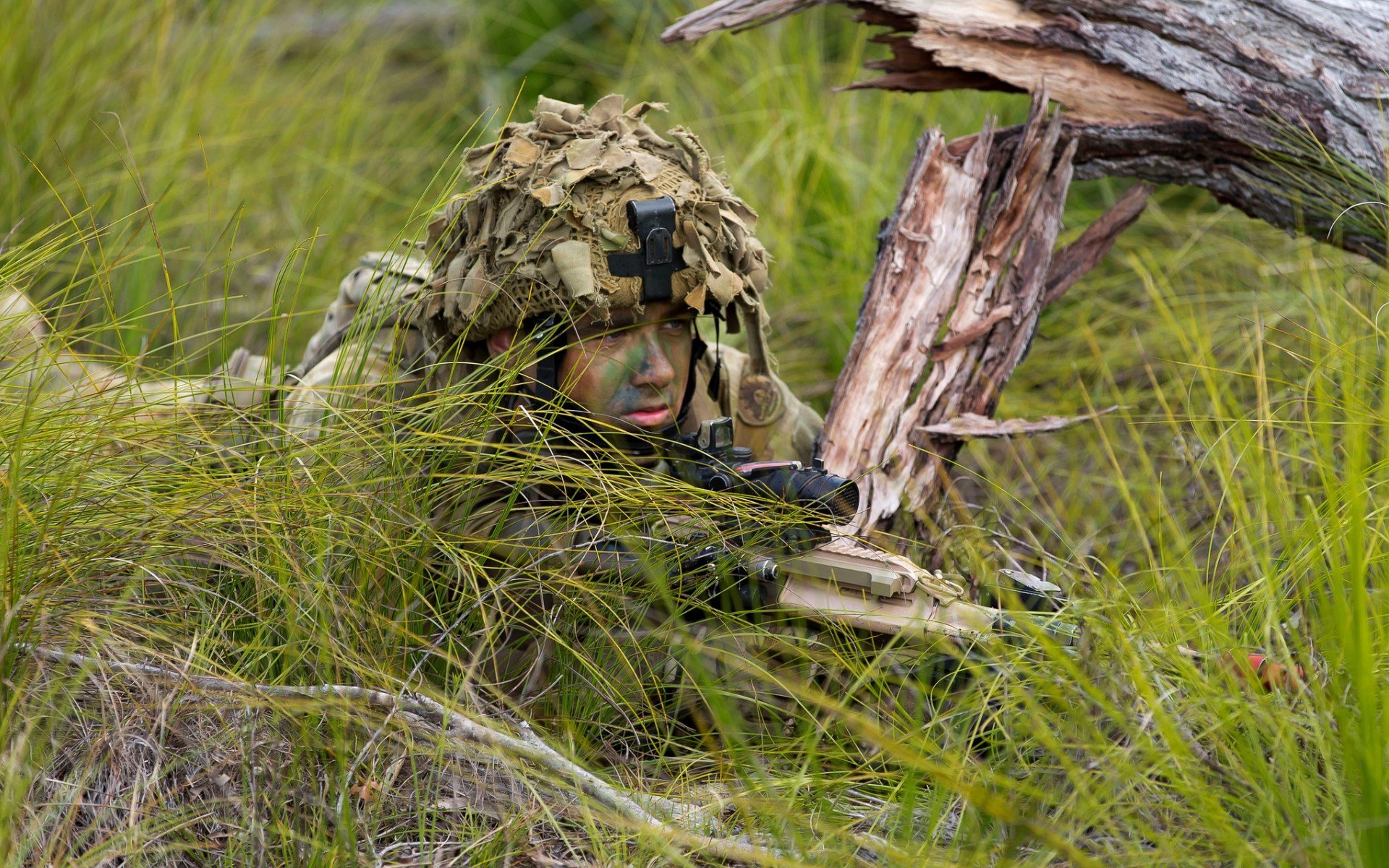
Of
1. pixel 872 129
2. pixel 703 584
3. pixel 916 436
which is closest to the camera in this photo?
pixel 703 584

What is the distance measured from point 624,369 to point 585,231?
0.26 m

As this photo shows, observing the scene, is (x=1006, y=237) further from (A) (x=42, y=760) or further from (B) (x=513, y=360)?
(A) (x=42, y=760)

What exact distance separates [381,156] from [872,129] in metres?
1.97

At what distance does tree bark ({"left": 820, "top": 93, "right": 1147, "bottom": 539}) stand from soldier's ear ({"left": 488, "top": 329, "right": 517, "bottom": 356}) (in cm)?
72

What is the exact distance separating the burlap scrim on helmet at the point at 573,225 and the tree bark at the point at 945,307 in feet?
1.27

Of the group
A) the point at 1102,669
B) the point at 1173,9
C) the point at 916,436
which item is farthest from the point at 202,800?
the point at 1173,9

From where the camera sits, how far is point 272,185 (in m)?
4.32

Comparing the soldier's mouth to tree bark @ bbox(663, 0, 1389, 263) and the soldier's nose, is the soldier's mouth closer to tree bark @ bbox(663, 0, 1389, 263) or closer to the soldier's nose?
the soldier's nose

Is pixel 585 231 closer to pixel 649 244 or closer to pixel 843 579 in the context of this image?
pixel 649 244

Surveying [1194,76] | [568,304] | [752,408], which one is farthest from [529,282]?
[1194,76]

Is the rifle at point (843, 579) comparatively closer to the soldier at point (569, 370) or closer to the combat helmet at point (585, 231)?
the soldier at point (569, 370)

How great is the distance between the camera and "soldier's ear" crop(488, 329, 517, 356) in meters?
2.24

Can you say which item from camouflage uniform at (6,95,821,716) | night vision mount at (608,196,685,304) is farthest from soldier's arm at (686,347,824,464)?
night vision mount at (608,196,685,304)

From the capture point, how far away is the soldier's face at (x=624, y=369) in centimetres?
213
